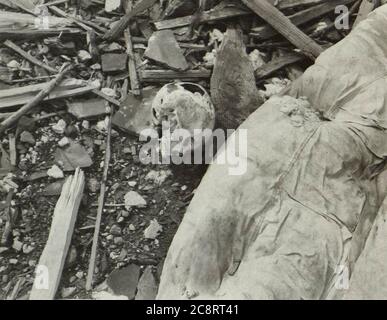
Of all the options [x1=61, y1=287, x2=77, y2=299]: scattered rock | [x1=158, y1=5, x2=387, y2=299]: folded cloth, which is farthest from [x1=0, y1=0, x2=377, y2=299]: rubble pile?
[x1=158, y1=5, x2=387, y2=299]: folded cloth

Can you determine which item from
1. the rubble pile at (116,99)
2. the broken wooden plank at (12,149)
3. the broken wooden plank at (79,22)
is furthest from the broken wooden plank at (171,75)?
the broken wooden plank at (12,149)

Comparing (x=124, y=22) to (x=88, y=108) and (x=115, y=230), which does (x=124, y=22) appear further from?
(x=115, y=230)

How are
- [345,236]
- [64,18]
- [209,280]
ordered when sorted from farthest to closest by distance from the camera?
1. [64,18]
2. [345,236]
3. [209,280]

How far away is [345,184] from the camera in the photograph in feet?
11.6

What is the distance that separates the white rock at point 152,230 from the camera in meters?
3.90

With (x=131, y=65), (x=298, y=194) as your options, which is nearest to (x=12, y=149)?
(x=131, y=65)

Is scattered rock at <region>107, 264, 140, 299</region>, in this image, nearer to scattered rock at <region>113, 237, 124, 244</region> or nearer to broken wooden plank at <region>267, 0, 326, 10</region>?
scattered rock at <region>113, 237, 124, 244</region>

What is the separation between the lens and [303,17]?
4617 millimetres

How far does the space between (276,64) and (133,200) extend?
1.81 metres

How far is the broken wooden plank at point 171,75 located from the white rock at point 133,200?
41.4 inches

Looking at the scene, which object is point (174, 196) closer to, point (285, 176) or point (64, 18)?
point (285, 176)

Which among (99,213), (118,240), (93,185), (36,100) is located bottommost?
(118,240)
